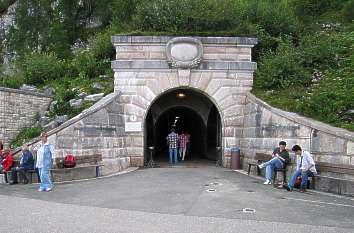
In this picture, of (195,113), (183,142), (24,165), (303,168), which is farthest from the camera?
(195,113)

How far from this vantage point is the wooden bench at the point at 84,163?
12742 millimetres

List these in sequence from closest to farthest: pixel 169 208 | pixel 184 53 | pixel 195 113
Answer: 1. pixel 169 208
2. pixel 184 53
3. pixel 195 113

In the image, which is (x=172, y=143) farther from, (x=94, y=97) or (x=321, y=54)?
(x=321, y=54)

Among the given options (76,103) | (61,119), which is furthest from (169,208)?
(76,103)

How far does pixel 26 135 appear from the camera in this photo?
1720 centimetres

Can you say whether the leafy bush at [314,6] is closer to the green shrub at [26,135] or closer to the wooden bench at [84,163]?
the green shrub at [26,135]

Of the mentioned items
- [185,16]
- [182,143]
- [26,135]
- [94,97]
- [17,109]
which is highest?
[185,16]

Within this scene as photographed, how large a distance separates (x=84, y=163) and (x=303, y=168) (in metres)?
6.72

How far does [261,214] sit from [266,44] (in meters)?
13.2

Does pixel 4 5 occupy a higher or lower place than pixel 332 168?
higher

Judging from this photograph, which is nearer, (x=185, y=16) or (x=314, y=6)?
(x=185, y=16)

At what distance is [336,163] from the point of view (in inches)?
424

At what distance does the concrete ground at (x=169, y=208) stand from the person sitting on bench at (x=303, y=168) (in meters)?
0.34

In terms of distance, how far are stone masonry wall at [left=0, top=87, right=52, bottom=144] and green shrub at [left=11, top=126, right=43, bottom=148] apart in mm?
270
